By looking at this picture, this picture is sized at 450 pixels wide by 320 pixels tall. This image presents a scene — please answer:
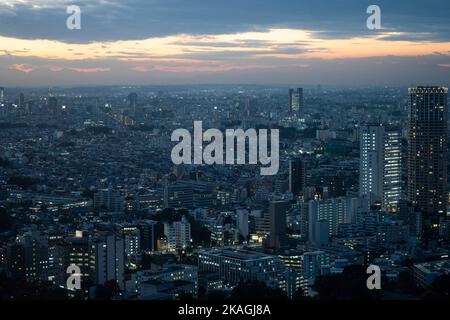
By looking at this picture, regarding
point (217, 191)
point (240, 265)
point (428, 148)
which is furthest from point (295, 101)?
point (240, 265)

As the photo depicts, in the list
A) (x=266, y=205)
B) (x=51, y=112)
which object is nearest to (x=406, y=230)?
(x=266, y=205)

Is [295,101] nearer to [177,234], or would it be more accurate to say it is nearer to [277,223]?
[277,223]

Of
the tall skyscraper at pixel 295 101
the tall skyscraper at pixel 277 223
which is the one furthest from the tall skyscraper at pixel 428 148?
the tall skyscraper at pixel 277 223

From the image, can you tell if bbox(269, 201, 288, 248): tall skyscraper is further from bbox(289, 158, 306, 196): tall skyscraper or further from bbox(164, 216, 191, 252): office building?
bbox(289, 158, 306, 196): tall skyscraper

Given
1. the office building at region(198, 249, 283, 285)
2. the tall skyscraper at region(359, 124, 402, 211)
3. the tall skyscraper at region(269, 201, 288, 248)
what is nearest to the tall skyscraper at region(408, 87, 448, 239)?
the tall skyscraper at region(359, 124, 402, 211)
